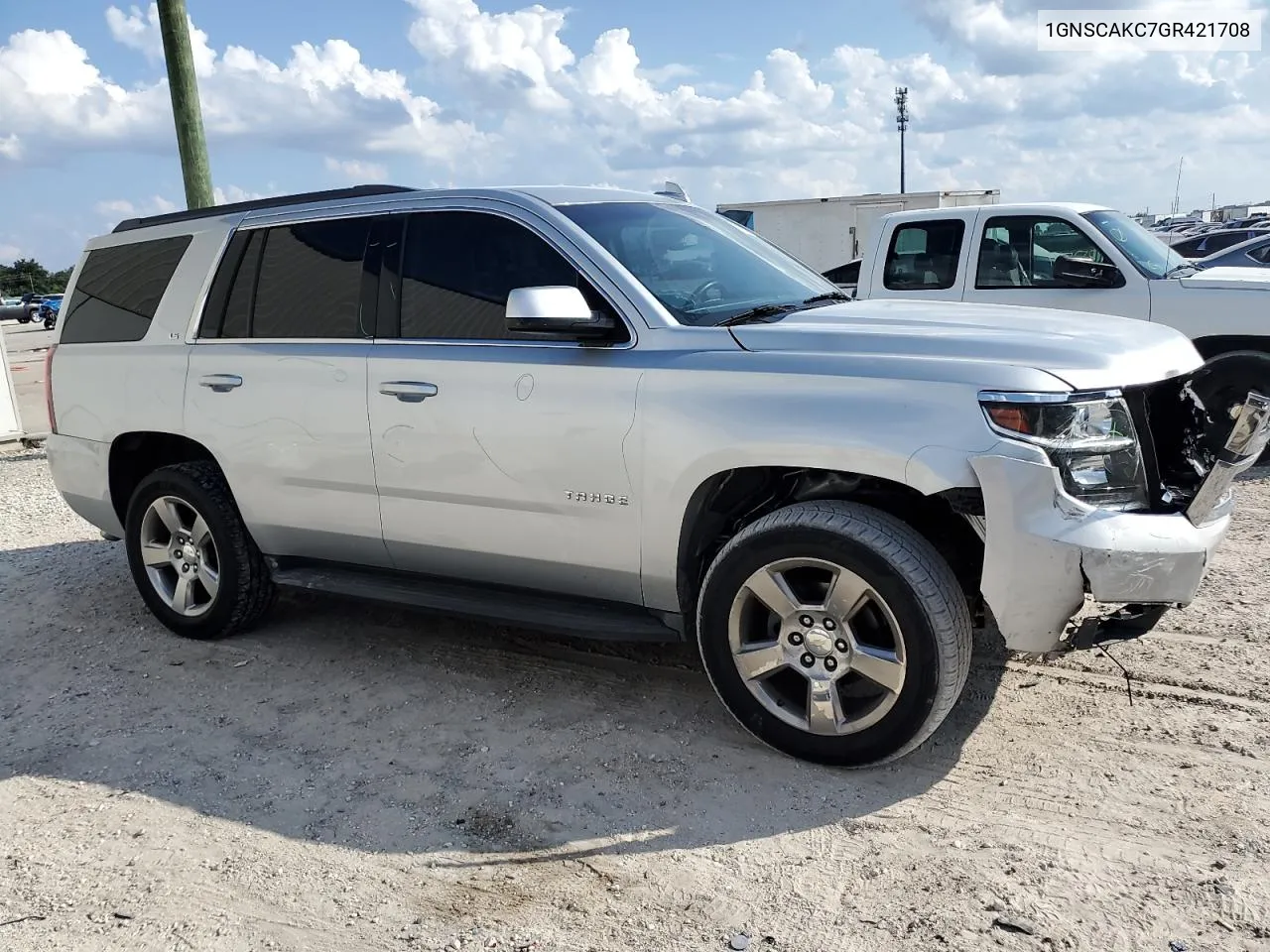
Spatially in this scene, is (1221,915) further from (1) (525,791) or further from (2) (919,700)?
(1) (525,791)

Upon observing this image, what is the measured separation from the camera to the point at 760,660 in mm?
3455

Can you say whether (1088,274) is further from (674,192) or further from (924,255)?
(674,192)

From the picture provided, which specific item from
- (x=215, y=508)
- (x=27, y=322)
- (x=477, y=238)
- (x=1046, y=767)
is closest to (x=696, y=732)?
(x=1046, y=767)

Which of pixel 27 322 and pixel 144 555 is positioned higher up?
pixel 144 555

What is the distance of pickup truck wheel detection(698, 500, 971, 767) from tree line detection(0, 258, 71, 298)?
7934 cm

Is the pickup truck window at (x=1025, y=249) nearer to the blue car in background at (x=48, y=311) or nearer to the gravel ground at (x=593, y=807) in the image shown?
the gravel ground at (x=593, y=807)

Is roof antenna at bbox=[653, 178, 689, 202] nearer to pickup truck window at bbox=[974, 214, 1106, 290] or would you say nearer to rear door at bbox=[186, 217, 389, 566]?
rear door at bbox=[186, 217, 389, 566]

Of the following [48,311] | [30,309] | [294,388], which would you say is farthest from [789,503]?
[30,309]

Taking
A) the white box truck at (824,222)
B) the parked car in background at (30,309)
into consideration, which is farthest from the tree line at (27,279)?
the white box truck at (824,222)

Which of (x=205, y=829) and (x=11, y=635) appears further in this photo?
(x=11, y=635)

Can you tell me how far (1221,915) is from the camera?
103 inches

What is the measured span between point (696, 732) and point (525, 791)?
0.69m

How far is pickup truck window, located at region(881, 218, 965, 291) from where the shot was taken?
8.11 m

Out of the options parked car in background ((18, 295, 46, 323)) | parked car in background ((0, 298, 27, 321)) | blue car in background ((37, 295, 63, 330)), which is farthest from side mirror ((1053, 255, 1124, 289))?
parked car in background ((18, 295, 46, 323))
